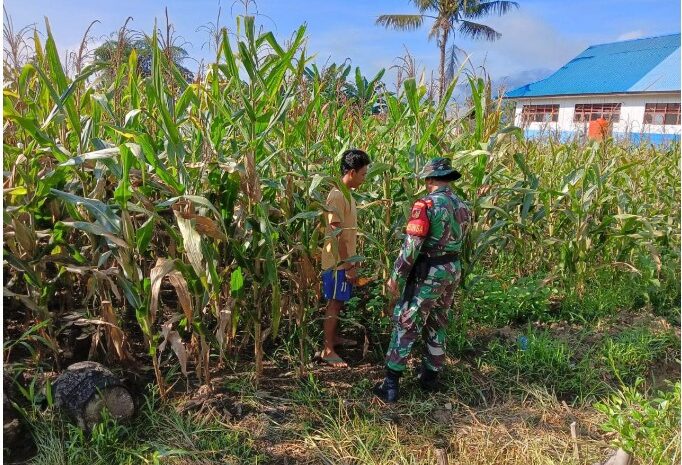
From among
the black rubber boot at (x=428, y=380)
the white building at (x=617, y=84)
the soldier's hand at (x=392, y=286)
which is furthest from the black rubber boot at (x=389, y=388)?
the white building at (x=617, y=84)

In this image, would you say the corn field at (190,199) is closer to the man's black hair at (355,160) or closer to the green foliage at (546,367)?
the man's black hair at (355,160)

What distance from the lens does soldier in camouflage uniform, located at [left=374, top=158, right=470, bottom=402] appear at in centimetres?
264

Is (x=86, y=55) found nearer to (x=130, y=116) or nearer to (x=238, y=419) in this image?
(x=130, y=116)

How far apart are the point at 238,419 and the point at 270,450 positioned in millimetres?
258

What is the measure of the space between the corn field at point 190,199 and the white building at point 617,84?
1560 cm

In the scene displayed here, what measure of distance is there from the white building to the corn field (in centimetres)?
1560

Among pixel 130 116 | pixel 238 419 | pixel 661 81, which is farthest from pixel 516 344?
pixel 661 81

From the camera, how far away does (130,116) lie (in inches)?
93.8

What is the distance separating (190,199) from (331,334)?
4.17 feet

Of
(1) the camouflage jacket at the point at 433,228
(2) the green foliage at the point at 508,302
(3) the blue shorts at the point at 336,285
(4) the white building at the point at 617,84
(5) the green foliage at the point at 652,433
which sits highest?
(4) the white building at the point at 617,84

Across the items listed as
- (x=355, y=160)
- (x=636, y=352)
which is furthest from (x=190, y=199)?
(x=636, y=352)

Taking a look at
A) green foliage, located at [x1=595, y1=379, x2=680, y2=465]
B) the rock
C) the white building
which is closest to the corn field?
the rock

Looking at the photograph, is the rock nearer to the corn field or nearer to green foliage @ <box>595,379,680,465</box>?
the corn field

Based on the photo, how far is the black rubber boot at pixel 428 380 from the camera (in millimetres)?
2902
